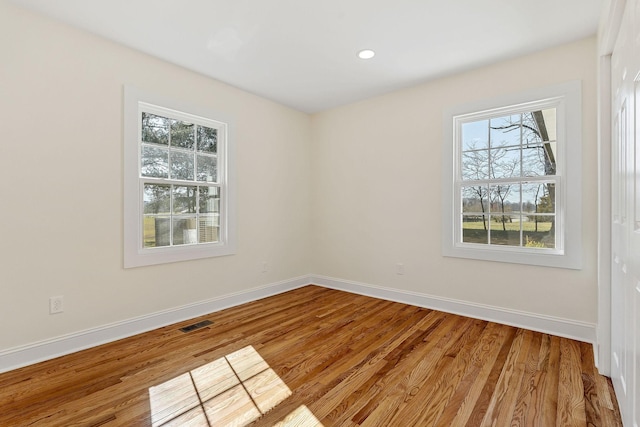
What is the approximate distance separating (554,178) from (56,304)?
438 centimetres

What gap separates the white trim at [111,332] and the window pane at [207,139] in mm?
1698

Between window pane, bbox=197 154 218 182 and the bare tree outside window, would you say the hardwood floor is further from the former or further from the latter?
window pane, bbox=197 154 218 182

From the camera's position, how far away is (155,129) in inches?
122

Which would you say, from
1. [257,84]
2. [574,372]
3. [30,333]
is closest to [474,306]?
[574,372]

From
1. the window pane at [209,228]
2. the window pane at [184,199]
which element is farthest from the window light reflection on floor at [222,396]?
the window pane at [184,199]

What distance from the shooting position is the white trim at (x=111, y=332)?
227 centimetres

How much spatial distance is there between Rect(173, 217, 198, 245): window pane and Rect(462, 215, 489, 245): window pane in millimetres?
2971

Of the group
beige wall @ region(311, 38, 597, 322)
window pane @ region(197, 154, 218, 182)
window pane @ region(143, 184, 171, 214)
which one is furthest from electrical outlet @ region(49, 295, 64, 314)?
beige wall @ region(311, 38, 597, 322)

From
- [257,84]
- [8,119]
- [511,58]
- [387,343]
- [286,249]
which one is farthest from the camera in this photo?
[286,249]

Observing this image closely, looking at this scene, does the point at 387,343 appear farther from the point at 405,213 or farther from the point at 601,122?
the point at 601,122

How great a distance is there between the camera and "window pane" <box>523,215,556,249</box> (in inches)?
117

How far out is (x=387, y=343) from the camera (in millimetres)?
2662

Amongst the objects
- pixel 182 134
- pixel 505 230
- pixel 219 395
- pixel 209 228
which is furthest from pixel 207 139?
pixel 505 230

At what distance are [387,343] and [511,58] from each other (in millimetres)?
2942
